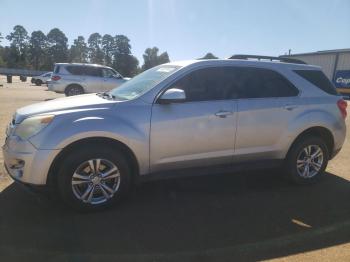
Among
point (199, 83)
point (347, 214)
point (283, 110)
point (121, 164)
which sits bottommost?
point (347, 214)

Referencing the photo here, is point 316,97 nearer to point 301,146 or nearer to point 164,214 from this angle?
point 301,146

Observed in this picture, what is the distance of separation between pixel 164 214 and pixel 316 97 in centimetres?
296

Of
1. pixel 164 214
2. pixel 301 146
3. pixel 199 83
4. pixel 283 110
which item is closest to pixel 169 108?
pixel 199 83

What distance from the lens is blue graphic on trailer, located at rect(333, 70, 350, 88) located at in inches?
1268

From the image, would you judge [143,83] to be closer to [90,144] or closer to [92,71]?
[90,144]

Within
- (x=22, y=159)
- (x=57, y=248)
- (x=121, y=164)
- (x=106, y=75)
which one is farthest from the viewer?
(x=106, y=75)

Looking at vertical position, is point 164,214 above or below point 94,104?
below

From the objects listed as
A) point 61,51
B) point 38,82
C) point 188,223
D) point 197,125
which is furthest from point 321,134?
point 61,51

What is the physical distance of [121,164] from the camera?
4105 millimetres

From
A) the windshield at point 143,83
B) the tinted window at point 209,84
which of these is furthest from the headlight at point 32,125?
the tinted window at point 209,84

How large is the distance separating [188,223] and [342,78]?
33743mm

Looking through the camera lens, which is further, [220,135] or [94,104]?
[220,135]

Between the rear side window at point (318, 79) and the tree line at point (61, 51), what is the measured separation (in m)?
93.6

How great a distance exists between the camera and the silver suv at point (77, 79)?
17.2 meters
